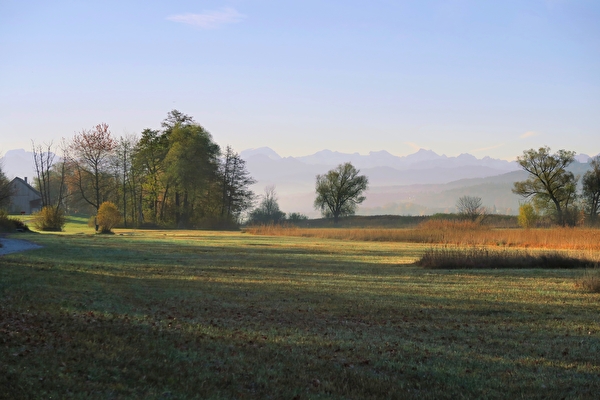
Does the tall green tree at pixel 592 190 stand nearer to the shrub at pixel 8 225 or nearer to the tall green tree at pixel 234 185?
the tall green tree at pixel 234 185

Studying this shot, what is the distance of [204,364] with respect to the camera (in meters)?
6.68

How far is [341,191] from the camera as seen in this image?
9850 cm

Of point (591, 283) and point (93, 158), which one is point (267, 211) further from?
point (591, 283)

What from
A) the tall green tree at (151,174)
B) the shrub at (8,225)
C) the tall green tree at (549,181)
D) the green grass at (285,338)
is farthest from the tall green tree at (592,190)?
the shrub at (8,225)

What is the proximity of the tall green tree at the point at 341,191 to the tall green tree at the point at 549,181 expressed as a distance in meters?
33.7

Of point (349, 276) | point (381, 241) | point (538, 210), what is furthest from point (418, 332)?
point (538, 210)

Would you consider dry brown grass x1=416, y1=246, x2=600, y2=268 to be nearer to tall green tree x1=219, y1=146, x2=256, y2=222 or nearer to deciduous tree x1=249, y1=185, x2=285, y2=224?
tall green tree x1=219, y1=146, x2=256, y2=222

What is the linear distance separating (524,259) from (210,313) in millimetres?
17243

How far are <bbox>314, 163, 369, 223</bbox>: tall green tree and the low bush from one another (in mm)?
74971

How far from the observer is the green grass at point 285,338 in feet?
19.7

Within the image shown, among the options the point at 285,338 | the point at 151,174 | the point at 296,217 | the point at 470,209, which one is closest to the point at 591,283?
the point at 285,338

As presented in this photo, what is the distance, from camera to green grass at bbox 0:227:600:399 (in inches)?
236

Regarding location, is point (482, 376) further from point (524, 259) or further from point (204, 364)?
point (524, 259)

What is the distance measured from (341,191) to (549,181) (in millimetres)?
37746
